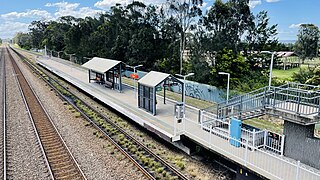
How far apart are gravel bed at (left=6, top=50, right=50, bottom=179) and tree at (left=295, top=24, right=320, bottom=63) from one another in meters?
48.6

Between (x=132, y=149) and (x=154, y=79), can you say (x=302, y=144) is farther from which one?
(x=154, y=79)

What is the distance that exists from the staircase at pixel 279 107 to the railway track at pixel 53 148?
292 inches

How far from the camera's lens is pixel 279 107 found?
11227 millimetres

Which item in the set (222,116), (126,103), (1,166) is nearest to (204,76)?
(126,103)

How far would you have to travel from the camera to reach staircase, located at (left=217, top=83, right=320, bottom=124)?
33.6ft

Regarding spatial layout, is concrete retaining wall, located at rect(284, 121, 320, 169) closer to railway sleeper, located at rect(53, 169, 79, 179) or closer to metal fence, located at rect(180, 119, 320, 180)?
metal fence, located at rect(180, 119, 320, 180)

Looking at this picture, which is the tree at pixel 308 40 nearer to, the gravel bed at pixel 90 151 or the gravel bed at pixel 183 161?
the gravel bed at pixel 183 161

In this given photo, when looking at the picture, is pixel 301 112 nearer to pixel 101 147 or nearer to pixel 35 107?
pixel 101 147

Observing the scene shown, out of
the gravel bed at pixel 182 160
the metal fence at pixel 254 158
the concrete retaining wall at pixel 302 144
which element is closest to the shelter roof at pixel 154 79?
the gravel bed at pixel 182 160

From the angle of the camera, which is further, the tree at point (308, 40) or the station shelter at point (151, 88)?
the tree at point (308, 40)

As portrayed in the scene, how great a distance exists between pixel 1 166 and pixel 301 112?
12582 mm

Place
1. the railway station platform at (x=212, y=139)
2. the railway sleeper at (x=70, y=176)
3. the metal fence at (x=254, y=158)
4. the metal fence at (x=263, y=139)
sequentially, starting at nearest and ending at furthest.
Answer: the metal fence at (x=254, y=158)
the railway station platform at (x=212, y=139)
the railway sleeper at (x=70, y=176)
the metal fence at (x=263, y=139)

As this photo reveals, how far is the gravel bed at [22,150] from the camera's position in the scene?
11.1 m

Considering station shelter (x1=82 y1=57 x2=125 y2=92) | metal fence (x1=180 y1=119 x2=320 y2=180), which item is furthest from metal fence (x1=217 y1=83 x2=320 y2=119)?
station shelter (x1=82 y1=57 x2=125 y2=92)
